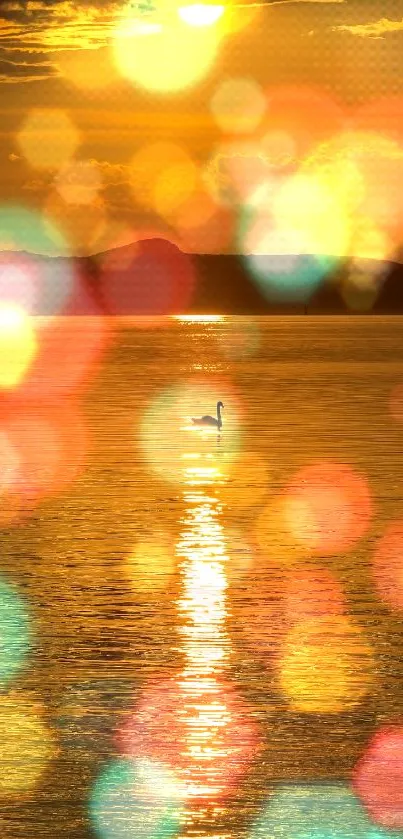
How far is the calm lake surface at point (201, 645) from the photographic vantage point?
12.6 meters

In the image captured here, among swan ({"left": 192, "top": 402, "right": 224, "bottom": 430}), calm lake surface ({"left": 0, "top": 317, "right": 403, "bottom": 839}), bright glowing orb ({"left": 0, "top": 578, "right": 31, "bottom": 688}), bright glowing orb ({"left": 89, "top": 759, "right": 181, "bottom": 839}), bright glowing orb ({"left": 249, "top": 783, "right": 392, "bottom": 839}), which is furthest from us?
swan ({"left": 192, "top": 402, "right": 224, "bottom": 430})

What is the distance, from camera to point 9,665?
16.7 meters

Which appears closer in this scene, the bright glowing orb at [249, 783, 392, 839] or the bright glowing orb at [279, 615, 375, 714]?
the bright glowing orb at [249, 783, 392, 839]

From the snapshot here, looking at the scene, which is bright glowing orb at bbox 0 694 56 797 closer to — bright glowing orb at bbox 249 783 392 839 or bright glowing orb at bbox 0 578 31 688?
bright glowing orb at bbox 0 578 31 688

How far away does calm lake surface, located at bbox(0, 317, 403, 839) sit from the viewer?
41.4ft

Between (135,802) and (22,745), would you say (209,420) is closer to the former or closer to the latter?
(22,745)

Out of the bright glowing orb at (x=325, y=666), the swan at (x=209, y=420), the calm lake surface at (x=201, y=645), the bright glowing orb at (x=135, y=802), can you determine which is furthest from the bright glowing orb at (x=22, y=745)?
the swan at (x=209, y=420)

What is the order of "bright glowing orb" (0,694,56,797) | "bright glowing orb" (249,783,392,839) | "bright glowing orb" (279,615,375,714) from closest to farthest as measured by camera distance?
"bright glowing orb" (249,783,392,839) → "bright glowing orb" (0,694,56,797) → "bright glowing orb" (279,615,375,714)

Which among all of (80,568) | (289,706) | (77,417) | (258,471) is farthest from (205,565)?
(77,417)

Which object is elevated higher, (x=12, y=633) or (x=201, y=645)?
(x=201, y=645)

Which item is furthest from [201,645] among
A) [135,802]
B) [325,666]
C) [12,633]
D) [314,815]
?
[314,815]

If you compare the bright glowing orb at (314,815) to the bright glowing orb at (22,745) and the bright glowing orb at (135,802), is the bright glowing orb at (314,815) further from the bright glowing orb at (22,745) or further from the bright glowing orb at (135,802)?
the bright glowing orb at (22,745)

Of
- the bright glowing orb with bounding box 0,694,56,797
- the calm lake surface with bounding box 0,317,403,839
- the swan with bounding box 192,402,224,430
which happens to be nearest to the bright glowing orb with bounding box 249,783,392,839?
the calm lake surface with bounding box 0,317,403,839

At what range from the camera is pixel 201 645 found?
17516mm
